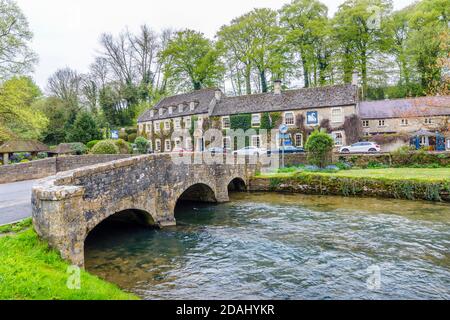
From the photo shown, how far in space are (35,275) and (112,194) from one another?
182 inches

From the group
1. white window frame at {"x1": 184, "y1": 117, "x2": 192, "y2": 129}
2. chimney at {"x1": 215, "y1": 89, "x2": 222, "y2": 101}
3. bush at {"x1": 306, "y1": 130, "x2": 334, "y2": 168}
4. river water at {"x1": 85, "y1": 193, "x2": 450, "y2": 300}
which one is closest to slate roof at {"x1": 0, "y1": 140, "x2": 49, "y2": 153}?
white window frame at {"x1": 184, "y1": 117, "x2": 192, "y2": 129}

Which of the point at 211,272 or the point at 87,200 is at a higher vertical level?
the point at 87,200

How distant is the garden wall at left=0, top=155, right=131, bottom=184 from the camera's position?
1875 centimetres

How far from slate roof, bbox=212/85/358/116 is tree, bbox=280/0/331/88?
11355 mm

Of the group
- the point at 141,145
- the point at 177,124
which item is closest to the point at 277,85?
the point at 177,124

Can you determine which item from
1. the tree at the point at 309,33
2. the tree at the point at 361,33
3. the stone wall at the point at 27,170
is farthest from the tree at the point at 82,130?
the tree at the point at 361,33

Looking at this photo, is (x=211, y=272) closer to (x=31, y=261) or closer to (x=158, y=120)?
(x=31, y=261)

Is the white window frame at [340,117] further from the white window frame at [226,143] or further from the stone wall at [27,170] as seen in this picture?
the stone wall at [27,170]

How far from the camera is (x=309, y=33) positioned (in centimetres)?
4419

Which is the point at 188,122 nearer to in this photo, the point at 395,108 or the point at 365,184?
the point at 395,108

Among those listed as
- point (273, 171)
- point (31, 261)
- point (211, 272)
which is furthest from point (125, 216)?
point (273, 171)

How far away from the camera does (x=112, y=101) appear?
174ft

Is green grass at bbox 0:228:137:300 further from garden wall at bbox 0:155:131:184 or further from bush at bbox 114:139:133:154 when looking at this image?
bush at bbox 114:139:133:154
